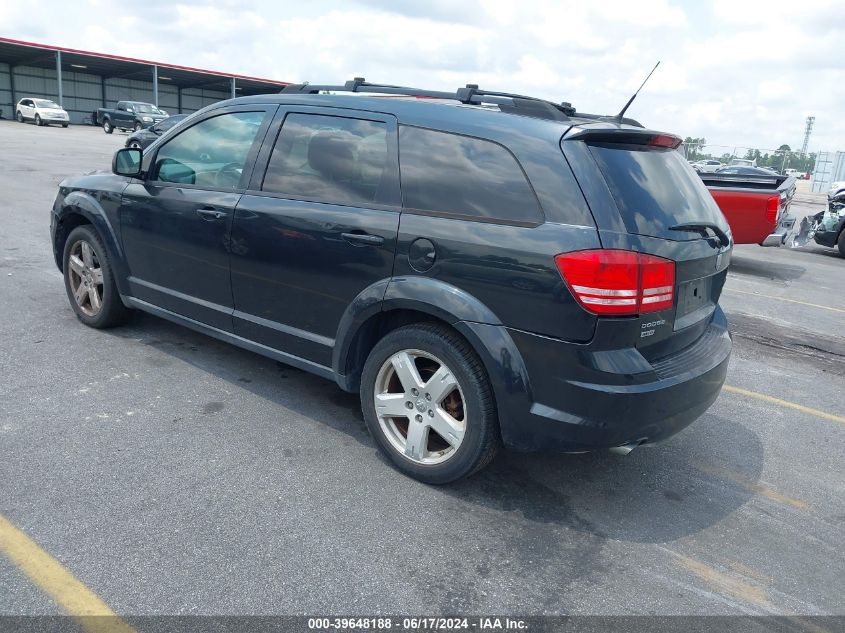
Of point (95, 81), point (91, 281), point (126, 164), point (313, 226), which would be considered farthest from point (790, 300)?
point (95, 81)

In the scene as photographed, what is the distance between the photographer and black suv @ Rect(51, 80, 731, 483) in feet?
9.48

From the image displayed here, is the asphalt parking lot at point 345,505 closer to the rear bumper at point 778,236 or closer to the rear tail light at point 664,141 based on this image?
the rear tail light at point 664,141

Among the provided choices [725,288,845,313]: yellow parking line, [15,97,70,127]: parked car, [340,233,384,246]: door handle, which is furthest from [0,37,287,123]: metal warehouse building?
[340,233,384,246]: door handle

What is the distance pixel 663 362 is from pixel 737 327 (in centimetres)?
413

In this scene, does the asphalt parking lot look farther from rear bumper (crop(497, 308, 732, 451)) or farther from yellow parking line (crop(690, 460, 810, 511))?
rear bumper (crop(497, 308, 732, 451))

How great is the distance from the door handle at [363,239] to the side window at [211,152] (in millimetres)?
986

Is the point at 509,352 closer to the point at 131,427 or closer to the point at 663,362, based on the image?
the point at 663,362

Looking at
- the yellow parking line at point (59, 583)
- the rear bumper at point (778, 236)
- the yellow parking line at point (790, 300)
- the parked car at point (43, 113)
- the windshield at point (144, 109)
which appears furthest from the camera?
the parked car at point (43, 113)

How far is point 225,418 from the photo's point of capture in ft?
12.8

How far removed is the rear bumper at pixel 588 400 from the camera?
113 inches

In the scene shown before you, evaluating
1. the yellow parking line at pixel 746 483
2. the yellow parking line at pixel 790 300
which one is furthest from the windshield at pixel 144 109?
the yellow parking line at pixel 746 483

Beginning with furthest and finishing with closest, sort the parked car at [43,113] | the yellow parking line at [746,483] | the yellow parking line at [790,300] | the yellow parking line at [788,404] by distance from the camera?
the parked car at [43,113] → the yellow parking line at [790,300] → the yellow parking line at [788,404] → the yellow parking line at [746,483]

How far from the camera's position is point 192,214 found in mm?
4203

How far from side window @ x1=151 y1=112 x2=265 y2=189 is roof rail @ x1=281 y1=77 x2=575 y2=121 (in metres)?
0.42
